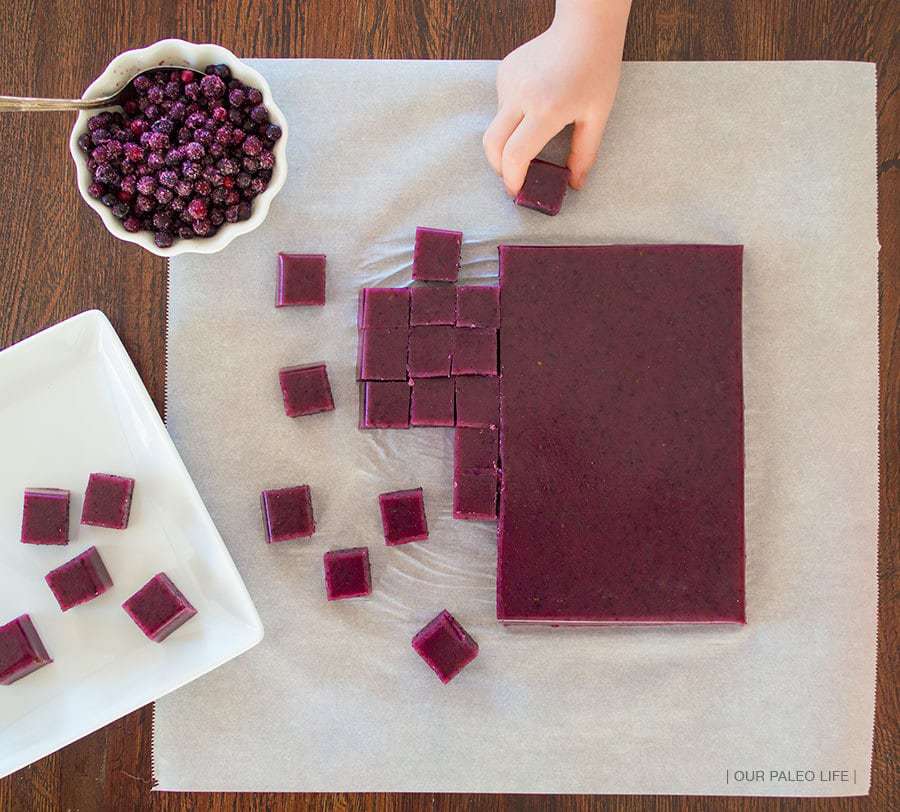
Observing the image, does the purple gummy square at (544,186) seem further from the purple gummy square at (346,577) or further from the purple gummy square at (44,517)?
the purple gummy square at (44,517)

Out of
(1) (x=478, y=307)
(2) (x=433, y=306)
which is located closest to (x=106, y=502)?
(2) (x=433, y=306)

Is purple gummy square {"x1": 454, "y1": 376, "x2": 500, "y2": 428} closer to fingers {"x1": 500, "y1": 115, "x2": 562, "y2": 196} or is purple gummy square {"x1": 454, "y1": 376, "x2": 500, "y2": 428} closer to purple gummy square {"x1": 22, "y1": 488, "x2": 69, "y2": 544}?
fingers {"x1": 500, "y1": 115, "x2": 562, "y2": 196}

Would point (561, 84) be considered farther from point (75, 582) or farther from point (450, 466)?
point (75, 582)

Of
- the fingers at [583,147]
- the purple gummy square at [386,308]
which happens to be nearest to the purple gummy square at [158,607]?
the purple gummy square at [386,308]

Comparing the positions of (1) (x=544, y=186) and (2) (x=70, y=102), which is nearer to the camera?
(2) (x=70, y=102)

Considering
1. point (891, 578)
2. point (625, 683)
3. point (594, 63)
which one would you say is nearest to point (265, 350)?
point (594, 63)
